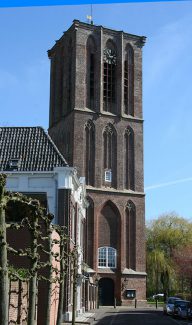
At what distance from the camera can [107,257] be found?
54.1 metres

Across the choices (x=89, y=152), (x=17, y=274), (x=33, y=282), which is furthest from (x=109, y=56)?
(x=17, y=274)

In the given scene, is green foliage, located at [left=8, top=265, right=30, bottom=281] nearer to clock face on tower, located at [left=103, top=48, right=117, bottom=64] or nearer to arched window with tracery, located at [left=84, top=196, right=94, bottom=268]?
arched window with tracery, located at [left=84, top=196, right=94, bottom=268]

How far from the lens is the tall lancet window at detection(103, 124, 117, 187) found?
5637 cm

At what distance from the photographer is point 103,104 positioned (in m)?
59.1

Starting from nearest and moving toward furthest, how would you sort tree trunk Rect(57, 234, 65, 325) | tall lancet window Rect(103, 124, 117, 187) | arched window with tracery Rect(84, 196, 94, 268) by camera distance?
→ tree trunk Rect(57, 234, 65, 325) → arched window with tracery Rect(84, 196, 94, 268) → tall lancet window Rect(103, 124, 117, 187)

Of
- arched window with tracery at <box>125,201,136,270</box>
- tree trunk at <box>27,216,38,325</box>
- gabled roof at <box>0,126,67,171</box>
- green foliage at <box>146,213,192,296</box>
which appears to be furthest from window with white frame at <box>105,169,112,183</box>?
tree trunk at <box>27,216,38,325</box>

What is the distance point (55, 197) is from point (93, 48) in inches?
1252

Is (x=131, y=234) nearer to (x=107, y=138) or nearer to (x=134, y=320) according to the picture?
(x=107, y=138)

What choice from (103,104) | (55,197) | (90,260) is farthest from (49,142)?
(103,104)

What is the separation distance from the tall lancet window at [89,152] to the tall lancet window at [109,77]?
346cm

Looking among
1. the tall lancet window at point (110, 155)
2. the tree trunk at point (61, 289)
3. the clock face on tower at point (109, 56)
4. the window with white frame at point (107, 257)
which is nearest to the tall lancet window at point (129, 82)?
the clock face on tower at point (109, 56)

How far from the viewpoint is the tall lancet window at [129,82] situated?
60344 millimetres

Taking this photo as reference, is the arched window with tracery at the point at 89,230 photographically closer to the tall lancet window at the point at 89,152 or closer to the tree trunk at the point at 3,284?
the tall lancet window at the point at 89,152

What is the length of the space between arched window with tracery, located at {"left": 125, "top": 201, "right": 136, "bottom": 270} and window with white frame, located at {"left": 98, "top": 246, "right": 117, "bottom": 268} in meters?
1.48
